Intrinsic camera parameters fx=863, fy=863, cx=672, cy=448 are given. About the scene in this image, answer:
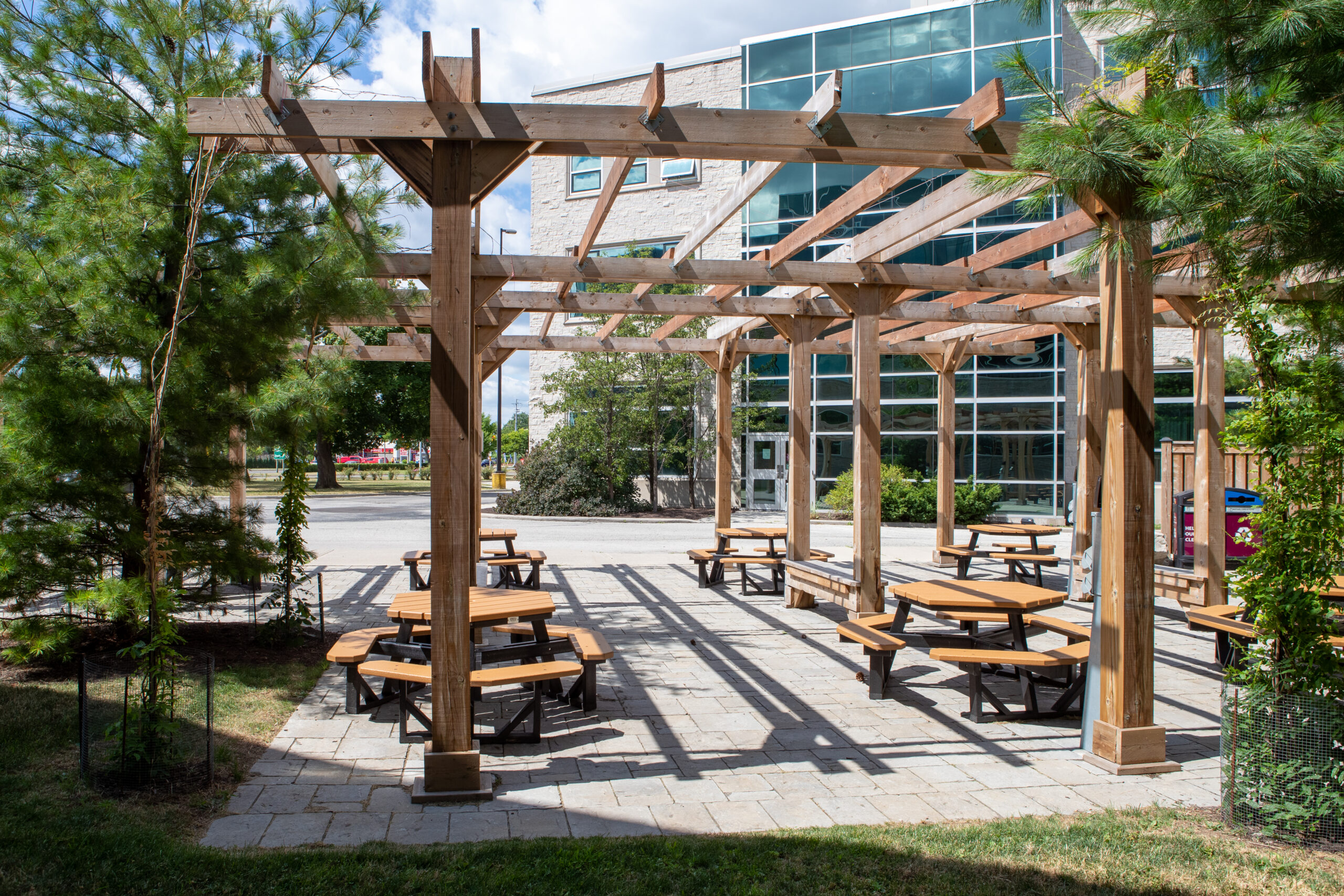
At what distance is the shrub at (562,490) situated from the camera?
22109 mm

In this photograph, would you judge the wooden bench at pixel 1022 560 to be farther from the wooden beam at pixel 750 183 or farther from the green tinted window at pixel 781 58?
the green tinted window at pixel 781 58

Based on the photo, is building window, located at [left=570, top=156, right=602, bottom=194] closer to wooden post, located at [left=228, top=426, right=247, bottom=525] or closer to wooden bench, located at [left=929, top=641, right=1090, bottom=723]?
wooden post, located at [left=228, top=426, right=247, bottom=525]

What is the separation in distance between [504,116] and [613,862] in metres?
3.41

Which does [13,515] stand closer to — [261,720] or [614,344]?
[261,720]

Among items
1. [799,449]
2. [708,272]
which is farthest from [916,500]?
[708,272]

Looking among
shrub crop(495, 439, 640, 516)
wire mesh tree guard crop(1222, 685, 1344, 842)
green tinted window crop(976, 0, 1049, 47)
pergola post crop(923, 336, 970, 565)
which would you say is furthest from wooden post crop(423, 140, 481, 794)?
green tinted window crop(976, 0, 1049, 47)

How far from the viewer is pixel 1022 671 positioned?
5.81 m

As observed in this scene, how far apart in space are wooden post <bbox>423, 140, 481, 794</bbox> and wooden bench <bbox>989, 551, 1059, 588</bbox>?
26.0 ft

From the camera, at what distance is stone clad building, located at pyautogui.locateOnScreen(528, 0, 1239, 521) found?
20.7m

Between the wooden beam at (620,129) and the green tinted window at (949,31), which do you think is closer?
the wooden beam at (620,129)

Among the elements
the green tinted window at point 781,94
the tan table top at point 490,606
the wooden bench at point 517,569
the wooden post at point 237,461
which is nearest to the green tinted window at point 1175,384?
the green tinted window at point 781,94

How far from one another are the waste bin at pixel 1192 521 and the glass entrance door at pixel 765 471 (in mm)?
13581

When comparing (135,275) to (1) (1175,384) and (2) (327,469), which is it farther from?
(2) (327,469)

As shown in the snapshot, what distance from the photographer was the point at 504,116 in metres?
4.22
